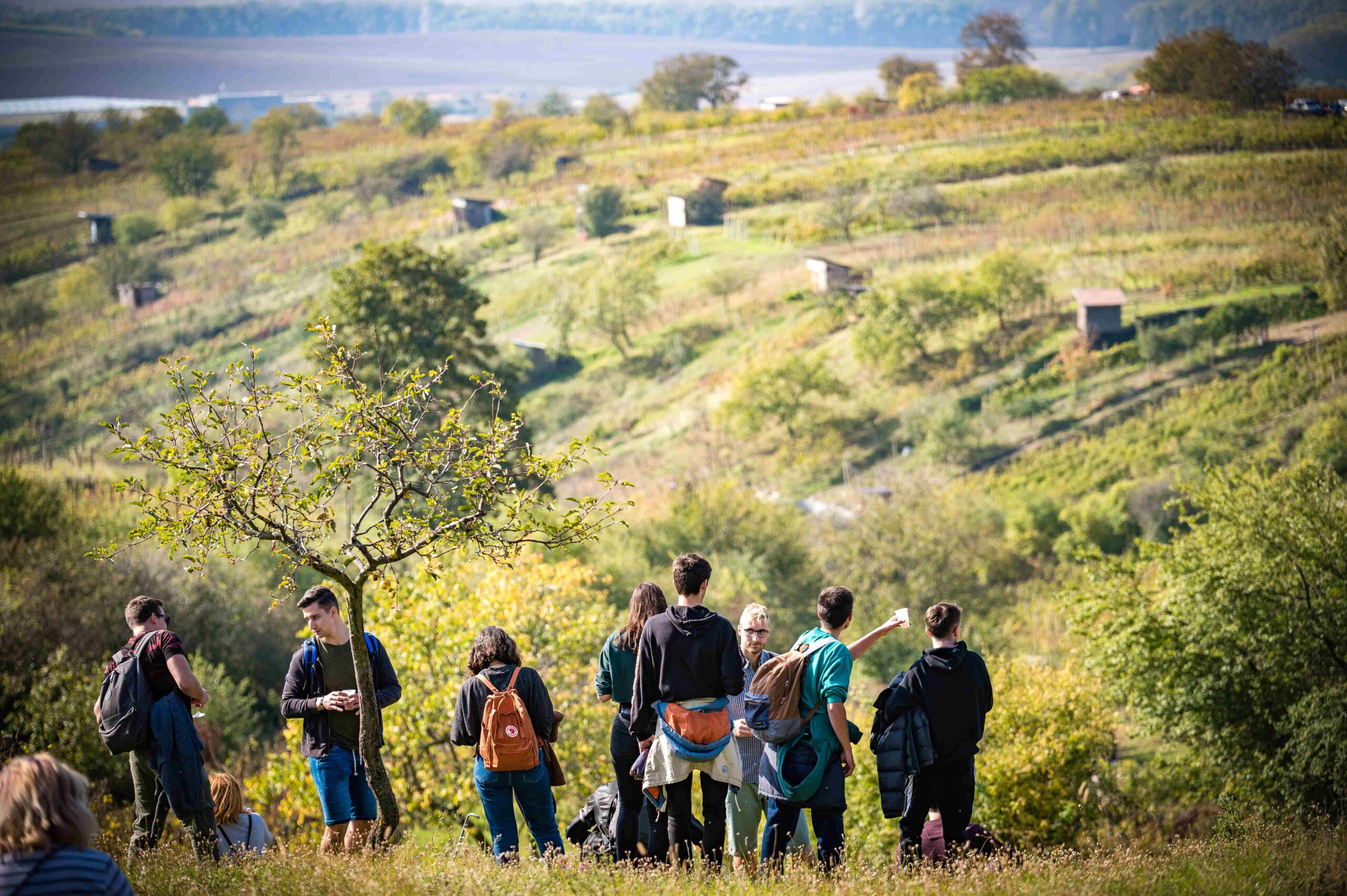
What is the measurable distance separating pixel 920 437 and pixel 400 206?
214 feet

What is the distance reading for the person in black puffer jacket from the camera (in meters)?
6.13

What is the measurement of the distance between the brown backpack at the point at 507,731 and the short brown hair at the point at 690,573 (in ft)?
4.18

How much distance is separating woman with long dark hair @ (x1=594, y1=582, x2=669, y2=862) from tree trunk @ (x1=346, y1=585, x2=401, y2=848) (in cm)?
151

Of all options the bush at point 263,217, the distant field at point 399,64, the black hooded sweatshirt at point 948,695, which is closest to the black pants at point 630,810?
the black hooded sweatshirt at point 948,695

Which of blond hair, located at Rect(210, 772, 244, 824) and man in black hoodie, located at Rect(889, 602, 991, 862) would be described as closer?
man in black hoodie, located at Rect(889, 602, 991, 862)

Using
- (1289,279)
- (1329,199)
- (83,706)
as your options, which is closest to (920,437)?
(1289,279)

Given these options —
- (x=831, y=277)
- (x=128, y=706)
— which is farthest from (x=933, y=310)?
(x=128, y=706)

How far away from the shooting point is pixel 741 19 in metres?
145

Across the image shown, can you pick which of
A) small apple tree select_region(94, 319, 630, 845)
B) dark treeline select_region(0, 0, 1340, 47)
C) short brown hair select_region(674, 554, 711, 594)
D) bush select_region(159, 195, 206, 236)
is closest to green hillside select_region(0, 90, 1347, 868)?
bush select_region(159, 195, 206, 236)

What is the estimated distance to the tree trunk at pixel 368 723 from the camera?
6637 mm

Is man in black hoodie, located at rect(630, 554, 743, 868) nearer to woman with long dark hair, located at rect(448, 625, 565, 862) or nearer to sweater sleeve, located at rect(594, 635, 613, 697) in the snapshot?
sweater sleeve, located at rect(594, 635, 613, 697)

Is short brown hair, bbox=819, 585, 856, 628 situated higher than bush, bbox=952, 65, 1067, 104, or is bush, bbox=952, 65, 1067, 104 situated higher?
bush, bbox=952, 65, 1067, 104

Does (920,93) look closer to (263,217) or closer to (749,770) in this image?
(263,217)

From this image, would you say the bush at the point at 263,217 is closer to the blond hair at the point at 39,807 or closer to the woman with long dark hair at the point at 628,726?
the woman with long dark hair at the point at 628,726
